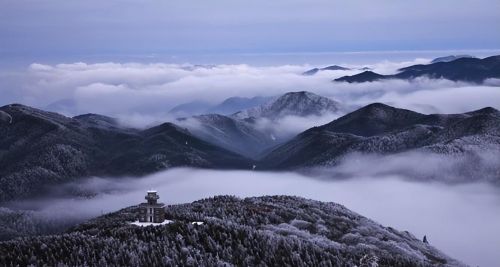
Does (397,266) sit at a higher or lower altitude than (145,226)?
lower

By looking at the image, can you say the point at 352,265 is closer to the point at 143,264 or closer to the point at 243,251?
the point at 243,251

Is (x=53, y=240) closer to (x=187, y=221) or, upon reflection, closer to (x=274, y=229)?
(x=187, y=221)

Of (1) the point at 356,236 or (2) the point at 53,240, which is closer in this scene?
(2) the point at 53,240

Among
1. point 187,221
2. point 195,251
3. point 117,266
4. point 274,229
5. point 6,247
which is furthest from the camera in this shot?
point 274,229

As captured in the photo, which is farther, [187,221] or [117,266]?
[187,221]

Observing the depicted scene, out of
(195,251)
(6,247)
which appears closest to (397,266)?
(195,251)

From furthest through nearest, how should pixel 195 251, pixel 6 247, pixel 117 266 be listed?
pixel 6 247, pixel 195 251, pixel 117 266

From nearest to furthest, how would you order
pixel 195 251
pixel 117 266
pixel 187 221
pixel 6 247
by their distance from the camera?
pixel 117 266
pixel 195 251
pixel 6 247
pixel 187 221

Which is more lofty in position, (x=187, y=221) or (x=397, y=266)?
(x=187, y=221)

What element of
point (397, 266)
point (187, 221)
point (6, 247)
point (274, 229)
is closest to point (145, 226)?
point (187, 221)
